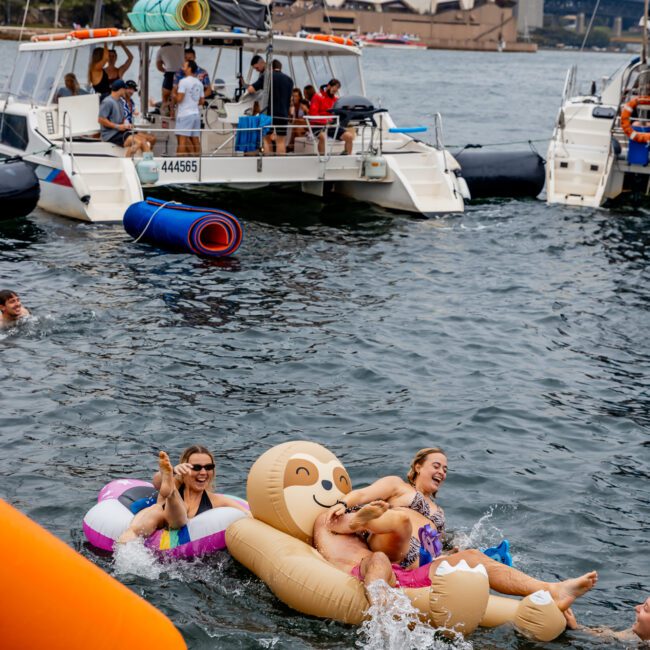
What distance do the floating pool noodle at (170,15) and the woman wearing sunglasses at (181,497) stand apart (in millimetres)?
13840

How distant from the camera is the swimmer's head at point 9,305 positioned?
13.7 metres

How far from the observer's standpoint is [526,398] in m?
12.6

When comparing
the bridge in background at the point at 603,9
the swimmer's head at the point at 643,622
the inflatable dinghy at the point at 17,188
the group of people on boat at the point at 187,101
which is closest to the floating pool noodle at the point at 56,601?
the swimmer's head at the point at 643,622

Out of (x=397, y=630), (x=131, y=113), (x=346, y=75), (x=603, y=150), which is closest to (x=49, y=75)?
(x=131, y=113)

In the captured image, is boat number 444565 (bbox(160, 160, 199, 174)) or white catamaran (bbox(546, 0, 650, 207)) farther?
white catamaran (bbox(546, 0, 650, 207))

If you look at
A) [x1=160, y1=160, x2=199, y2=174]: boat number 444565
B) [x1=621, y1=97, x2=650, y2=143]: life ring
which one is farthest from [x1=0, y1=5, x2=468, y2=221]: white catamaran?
[x1=621, y1=97, x2=650, y2=143]: life ring

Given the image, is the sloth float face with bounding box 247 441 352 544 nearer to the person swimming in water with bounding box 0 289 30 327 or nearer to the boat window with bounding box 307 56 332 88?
the person swimming in water with bounding box 0 289 30 327

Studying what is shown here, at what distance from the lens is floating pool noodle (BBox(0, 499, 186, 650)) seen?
5.15 meters

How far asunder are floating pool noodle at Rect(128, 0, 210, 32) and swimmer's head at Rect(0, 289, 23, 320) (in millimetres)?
8803

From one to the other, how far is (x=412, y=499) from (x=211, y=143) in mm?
13857

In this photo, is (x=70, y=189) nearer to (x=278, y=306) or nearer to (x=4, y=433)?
(x=278, y=306)

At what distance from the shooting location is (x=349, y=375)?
43.0 ft

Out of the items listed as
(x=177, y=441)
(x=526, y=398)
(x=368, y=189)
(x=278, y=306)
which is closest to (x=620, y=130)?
(x=368, y=189)

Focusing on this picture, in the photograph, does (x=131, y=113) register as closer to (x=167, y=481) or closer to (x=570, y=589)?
(x=167, y=481)
